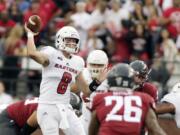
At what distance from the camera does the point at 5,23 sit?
Result: 1764 cm

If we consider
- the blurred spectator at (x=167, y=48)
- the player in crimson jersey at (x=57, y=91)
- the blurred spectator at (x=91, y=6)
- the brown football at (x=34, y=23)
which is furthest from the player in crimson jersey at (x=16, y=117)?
the blurred spectator at (x=91, y=6)

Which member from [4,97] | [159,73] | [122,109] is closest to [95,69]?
[122,109]

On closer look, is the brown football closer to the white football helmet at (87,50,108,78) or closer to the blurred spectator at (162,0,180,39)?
the white football helmet at (87,50,108,78)

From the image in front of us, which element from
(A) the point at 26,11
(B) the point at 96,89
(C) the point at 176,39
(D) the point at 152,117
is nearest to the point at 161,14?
(C) the point at 176,39

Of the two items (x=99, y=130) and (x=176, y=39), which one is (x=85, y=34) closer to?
(x=176, y=39)

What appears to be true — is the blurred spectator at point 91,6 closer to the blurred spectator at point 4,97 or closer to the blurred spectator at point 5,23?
the blurred spectator at point 5,23

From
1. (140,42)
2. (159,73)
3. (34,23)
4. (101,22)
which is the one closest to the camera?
(34,23)

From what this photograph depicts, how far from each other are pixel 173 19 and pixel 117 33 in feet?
3.61

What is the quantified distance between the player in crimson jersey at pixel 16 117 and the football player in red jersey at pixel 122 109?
258 centimetres

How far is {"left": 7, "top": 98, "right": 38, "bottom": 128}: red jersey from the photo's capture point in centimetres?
1091

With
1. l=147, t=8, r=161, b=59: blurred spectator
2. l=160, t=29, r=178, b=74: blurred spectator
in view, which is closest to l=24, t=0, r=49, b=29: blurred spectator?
l=147, t=8, r=161, b=59: blurred spectator

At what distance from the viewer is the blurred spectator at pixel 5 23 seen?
691 inches

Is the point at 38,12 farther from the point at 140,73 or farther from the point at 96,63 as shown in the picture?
the point at 140,73

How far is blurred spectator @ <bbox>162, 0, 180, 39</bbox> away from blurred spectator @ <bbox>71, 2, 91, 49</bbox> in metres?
1.57
